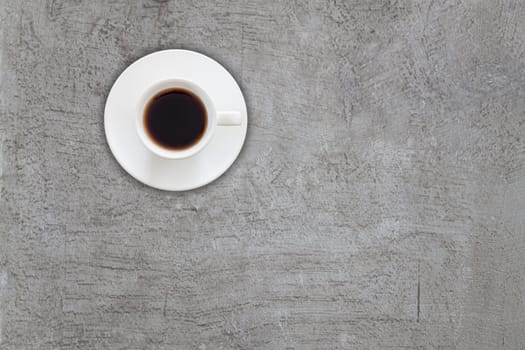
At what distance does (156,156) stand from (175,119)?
5cm

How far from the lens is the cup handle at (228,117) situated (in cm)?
71

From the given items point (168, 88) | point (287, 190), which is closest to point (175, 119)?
point (168, 88)

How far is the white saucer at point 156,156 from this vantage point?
75 centimetres

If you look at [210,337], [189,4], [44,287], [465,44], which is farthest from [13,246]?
[465,44]

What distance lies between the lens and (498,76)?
0.80m

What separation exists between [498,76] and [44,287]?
669 mm

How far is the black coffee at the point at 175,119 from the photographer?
2.42 feet

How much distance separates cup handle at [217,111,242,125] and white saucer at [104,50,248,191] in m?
0.04

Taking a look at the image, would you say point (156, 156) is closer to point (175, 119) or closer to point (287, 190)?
point (175, 119)

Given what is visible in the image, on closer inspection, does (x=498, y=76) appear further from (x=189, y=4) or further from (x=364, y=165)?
(x=189, y=4)

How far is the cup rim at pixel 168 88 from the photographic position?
72cm

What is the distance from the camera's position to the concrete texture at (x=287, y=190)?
770 mm

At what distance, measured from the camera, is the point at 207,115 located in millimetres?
734

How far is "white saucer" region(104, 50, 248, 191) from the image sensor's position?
0.75 metres
